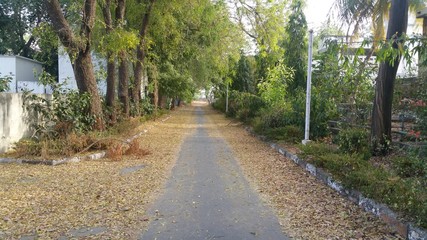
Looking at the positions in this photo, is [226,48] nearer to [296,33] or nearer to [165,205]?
[296,33]

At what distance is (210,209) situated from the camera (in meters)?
6.21

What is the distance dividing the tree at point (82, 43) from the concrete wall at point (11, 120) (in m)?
2.16

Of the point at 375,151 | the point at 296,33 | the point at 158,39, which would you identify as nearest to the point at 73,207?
the point at 375,151

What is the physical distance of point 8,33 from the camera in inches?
1412

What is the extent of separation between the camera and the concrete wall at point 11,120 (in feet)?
33.7

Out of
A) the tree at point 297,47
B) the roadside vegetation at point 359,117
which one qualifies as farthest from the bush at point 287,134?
the tree at point 297,47

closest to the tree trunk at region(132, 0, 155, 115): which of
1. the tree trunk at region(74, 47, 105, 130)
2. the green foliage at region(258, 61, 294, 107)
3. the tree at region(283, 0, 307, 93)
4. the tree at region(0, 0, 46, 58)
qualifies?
the tree trunk at region(74, 47, 105, 130)

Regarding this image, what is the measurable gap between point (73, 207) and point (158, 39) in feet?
55.8

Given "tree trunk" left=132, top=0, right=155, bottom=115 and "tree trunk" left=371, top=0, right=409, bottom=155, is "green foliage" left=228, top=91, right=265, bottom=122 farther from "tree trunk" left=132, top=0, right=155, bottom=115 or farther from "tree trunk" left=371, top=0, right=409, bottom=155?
"tree trunk" left=371, top=0, right=409, bottom=155

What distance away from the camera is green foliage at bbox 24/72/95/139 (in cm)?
1156

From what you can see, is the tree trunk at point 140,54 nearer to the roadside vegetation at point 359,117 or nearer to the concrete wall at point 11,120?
the roadside vegetation at point 359,117

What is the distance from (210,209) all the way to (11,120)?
6.99 metres

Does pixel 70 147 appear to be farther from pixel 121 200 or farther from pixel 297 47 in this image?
pixel 297 47

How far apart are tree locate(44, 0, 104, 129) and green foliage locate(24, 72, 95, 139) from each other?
0.29m
